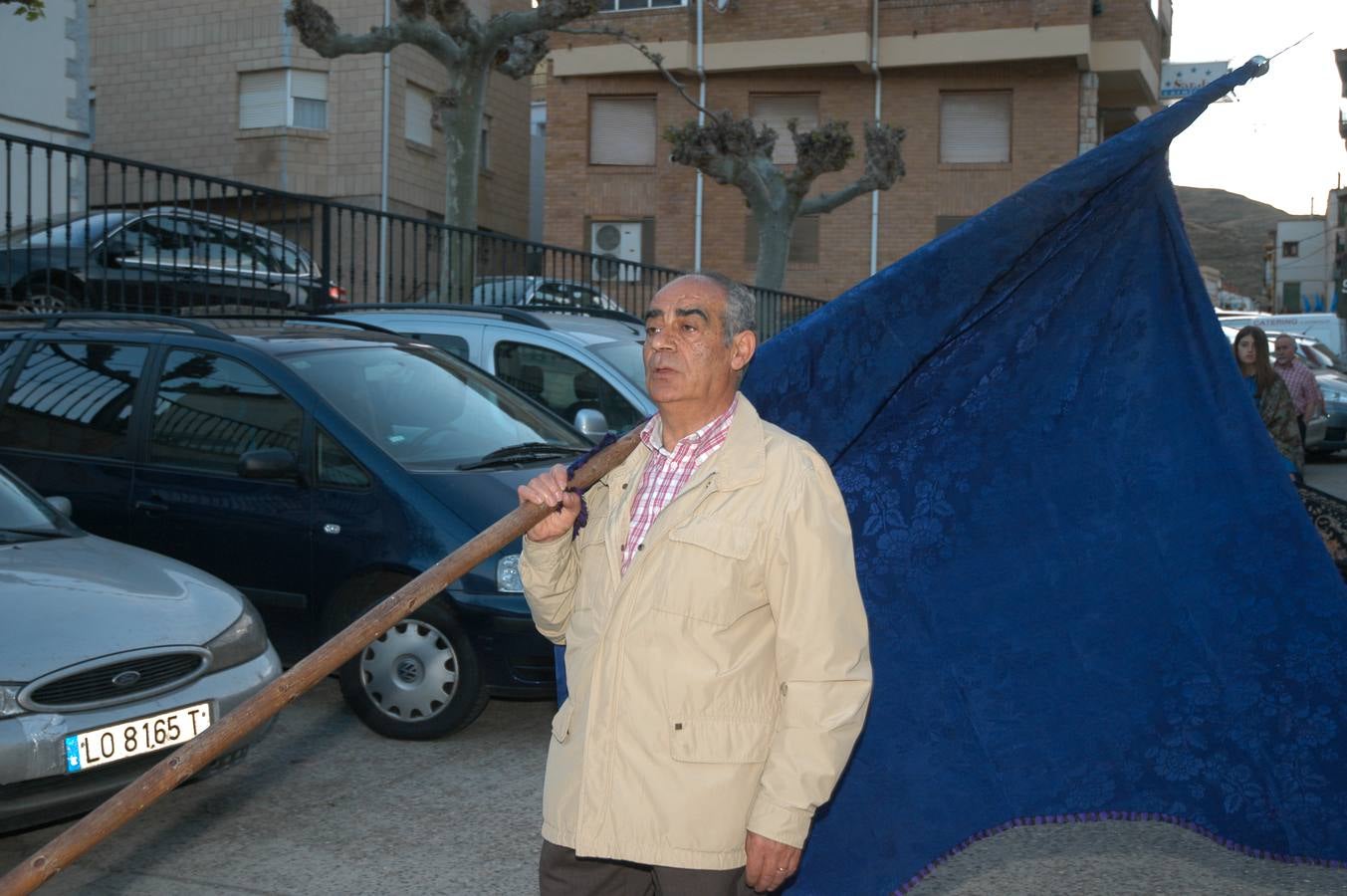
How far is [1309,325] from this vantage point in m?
26.3

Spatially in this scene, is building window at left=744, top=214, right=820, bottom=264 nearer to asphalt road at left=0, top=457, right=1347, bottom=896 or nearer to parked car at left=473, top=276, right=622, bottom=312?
parked car at left=473, top=276, right=622, bottom=312

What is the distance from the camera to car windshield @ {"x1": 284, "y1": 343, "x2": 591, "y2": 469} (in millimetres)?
6738

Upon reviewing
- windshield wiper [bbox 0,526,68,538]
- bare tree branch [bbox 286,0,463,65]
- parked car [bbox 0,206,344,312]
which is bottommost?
windshield wiper [bbox 0,526,68,538]

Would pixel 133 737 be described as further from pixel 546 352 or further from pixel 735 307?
pixel 546 352

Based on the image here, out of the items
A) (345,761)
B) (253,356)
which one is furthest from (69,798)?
(253,356)

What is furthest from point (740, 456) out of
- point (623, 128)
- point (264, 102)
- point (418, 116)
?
point (623, 128)

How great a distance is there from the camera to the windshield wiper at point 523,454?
22.1 ft

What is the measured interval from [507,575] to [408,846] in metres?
1.39

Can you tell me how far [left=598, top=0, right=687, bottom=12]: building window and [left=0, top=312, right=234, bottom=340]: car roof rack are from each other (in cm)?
2687

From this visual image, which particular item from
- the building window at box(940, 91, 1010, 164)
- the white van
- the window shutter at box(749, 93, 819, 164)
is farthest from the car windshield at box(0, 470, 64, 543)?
the building window at box(940, 91, 1010, 164)

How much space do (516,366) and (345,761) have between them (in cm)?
382

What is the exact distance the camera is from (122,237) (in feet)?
37.2

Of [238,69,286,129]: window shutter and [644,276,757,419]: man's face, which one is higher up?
[238,69,286,129]: window shutter

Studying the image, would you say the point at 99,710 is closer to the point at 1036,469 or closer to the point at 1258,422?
the point at 1036,469
